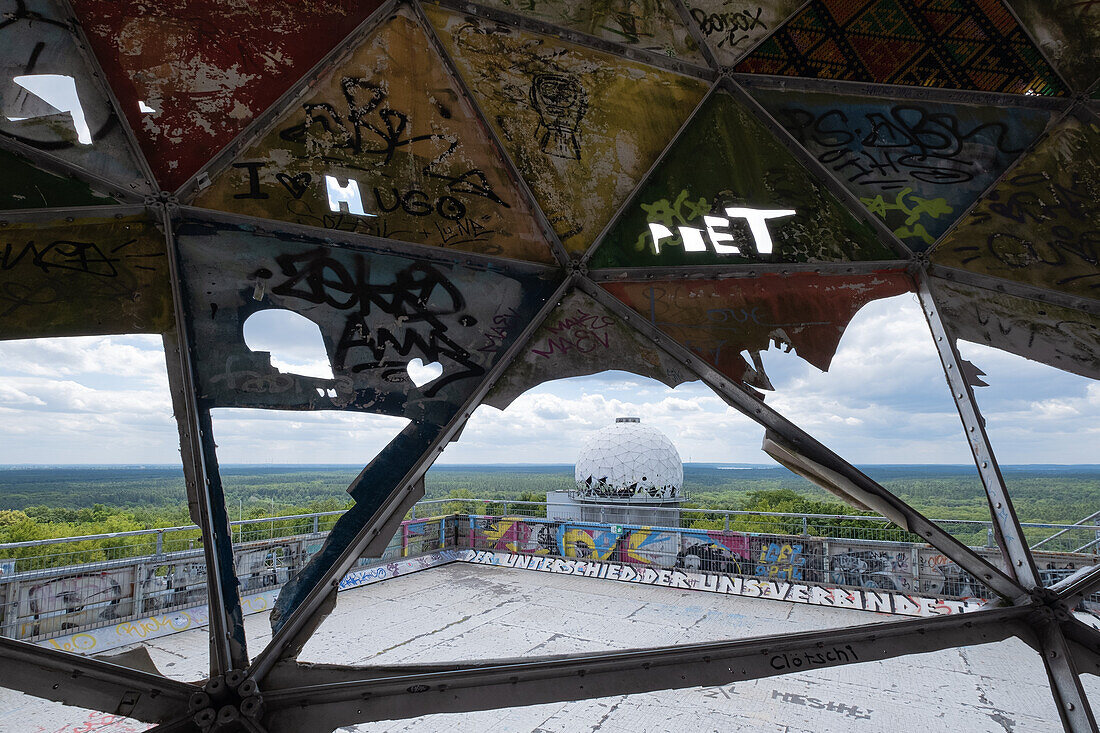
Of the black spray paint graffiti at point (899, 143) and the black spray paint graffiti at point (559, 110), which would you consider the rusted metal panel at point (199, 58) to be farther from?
the black spray paint graffiti at point (899, 143)

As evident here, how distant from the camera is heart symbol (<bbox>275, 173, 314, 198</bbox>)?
453cm

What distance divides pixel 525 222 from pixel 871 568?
11.5 meters

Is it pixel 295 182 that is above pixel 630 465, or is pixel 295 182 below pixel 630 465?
above

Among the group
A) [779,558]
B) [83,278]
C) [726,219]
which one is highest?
[726,219]

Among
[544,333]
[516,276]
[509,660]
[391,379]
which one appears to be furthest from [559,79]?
[509,660]

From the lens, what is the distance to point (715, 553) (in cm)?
1419

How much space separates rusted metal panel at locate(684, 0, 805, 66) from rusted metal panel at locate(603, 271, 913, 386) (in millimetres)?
1920

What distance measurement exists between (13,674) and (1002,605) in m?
6.06

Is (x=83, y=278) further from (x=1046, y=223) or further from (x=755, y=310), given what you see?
(x=1046, y=223)

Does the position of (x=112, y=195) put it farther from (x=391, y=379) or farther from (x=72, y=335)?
(x=391, y=379)

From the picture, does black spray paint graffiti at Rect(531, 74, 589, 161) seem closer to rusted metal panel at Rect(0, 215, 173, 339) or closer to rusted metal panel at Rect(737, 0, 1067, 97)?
rusted metal panel at Rect(737, 0, 1067, 97)

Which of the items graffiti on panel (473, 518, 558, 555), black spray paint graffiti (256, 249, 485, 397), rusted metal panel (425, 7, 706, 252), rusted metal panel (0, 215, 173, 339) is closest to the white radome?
graffiti on panel (473, 518, 558, 555)

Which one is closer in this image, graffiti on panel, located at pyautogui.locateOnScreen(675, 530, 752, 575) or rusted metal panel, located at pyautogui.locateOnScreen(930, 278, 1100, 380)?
rusted metal panel, located at pyautogui.locateOnScreen(930, 278, 1100, 380)

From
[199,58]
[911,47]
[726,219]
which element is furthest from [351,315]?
[911,47]
